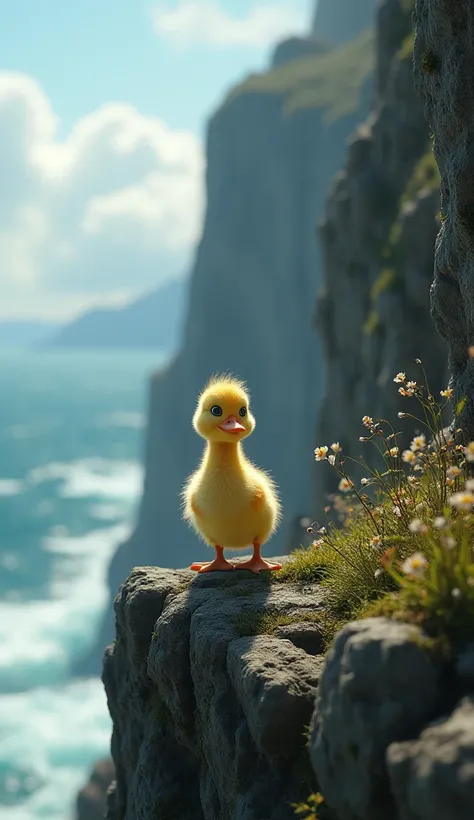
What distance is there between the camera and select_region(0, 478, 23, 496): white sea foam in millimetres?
173000

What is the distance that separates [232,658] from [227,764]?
33.7 inches

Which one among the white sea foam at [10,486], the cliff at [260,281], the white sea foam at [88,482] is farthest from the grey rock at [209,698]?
the white sea foam at [10,486]

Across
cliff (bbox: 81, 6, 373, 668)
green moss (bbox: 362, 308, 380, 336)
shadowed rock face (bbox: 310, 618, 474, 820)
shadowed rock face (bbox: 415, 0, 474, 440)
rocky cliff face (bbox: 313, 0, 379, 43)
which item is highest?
rocky cliff face (bbox: 313, 0, 379, 43)

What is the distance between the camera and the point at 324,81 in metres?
131

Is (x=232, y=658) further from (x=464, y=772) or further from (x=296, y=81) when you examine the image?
(x=296, y=81)

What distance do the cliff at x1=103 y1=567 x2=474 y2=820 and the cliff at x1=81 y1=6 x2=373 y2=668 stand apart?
100065 mm

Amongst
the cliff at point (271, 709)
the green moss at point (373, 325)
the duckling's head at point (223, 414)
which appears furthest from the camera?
the green moss at point (373, 325)

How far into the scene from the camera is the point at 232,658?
6.99 meters

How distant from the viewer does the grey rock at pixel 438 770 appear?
426 centimetres

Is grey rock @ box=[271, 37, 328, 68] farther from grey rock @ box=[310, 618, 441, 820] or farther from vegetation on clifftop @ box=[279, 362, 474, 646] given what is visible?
grey rock @ box=[310, 618, 441, 820]

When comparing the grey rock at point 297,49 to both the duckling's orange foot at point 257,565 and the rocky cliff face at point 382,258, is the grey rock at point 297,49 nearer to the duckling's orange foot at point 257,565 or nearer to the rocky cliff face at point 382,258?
the rocky cliff face at point 382,258

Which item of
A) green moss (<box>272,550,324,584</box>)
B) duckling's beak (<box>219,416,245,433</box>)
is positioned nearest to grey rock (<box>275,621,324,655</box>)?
green moss (<box>272,550,324,584</box>)

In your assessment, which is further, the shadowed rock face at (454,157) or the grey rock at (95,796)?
the grey rock at (95,796)

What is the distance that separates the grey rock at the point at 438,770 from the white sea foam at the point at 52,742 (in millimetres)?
55905
